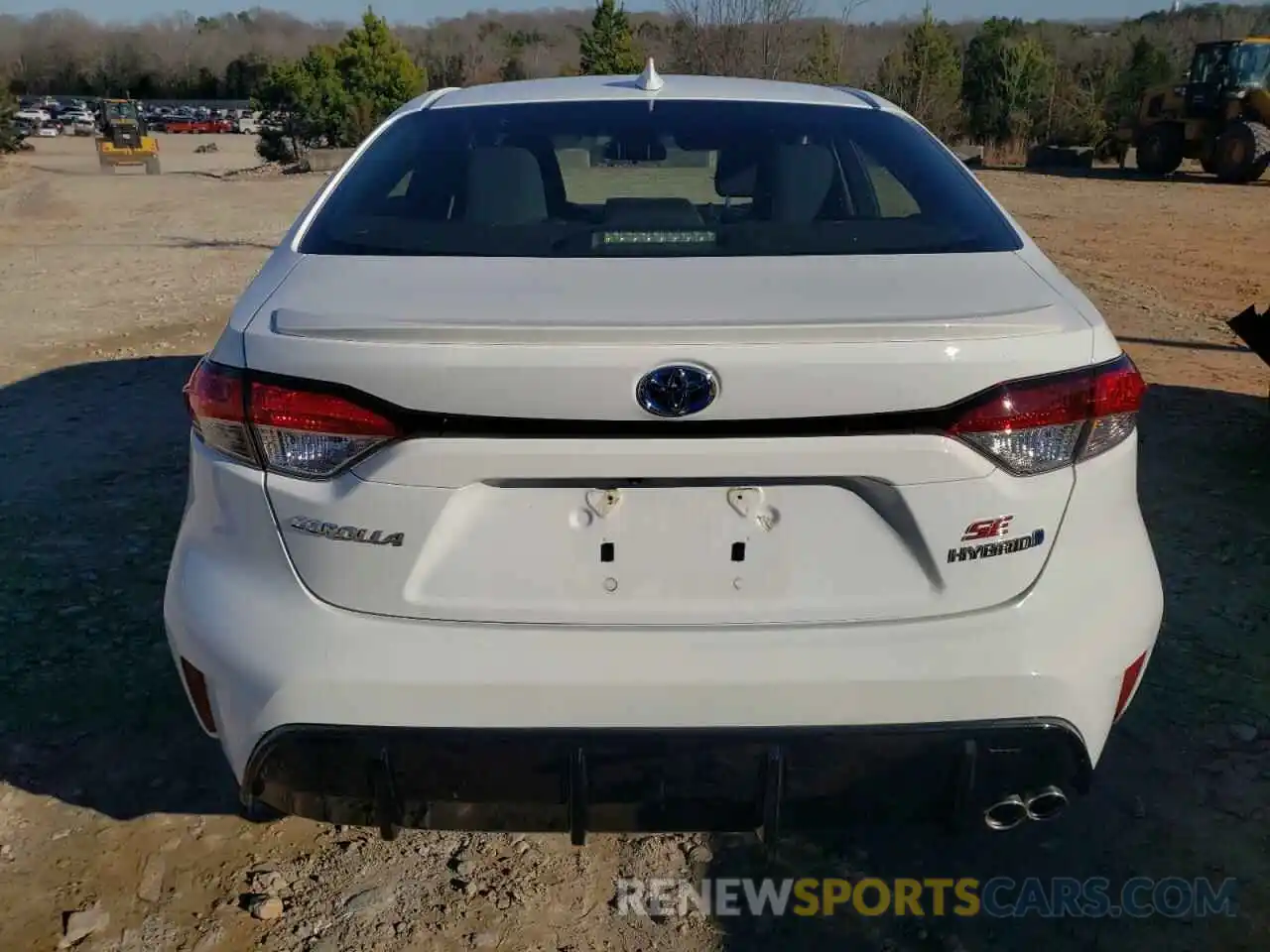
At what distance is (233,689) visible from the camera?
6.25ft

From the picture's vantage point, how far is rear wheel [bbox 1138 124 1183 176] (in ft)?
76.5

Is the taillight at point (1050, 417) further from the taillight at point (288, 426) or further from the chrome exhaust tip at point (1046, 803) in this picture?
the taillight at point (288, 426)

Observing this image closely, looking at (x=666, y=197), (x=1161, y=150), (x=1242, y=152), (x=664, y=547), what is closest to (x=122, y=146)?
(x=1161, y=150)

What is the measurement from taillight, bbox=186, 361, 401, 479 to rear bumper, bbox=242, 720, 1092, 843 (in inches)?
17.6

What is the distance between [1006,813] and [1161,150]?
82.2ft

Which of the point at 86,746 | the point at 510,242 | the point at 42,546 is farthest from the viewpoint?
the point at 42,546

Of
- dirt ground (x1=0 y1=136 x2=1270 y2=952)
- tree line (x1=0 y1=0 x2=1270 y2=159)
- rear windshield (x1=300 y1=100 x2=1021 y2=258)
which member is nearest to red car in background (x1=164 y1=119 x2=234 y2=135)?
tree line (x1=0 y1=0 x2=1270 y2=159)

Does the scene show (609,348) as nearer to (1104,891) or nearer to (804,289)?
(804,289)

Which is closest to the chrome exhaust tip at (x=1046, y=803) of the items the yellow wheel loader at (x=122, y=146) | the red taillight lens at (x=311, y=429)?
the red taillight lens at (x=311, y=429)

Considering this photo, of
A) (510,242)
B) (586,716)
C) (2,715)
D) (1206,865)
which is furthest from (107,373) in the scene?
(1206,865)

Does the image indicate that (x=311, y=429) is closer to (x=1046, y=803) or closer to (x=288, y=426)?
(x=288, y=426)

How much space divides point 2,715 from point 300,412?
71.2 inches

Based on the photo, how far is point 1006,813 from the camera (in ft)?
6.55

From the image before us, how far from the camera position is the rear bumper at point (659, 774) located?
183 centimetres
